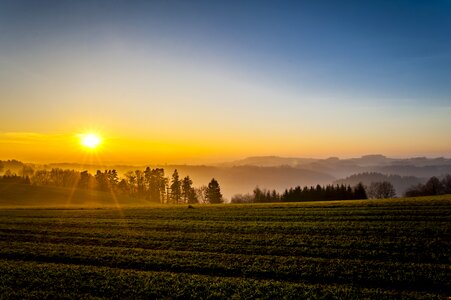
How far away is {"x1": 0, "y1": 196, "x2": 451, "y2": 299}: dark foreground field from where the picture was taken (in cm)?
2088

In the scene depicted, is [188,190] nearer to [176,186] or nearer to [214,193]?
[176,186]

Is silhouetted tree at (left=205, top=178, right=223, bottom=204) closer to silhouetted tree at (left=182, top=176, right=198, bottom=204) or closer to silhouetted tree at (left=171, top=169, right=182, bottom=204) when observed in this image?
silhouetted tree at (left=182, top=176, right=198, bottom=204)

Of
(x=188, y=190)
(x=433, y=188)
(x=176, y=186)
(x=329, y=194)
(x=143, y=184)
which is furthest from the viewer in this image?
(x=143, y=184)

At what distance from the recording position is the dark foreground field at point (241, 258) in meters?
20.9

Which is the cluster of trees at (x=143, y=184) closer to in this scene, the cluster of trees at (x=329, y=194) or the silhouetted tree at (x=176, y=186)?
the silhouetted tree at (x=176, y=186)

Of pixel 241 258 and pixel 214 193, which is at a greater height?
pixel 214 193

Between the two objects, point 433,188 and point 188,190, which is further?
point 188,190

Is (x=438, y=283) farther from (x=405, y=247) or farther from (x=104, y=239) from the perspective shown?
(x=104, y=239)

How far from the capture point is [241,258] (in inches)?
1078


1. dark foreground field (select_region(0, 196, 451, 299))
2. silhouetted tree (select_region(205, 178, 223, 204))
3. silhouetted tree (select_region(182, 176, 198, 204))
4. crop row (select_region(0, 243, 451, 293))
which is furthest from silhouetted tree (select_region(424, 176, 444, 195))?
crop row (select_region(0, 243, 451, 293))

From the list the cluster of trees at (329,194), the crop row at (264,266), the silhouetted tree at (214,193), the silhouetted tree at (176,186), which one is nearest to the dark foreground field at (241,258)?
the crop row at (264,266)

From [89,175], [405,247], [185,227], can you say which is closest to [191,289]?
[405,247]

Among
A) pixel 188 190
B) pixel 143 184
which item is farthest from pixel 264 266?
pixel 143 184

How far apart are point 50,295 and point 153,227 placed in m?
24.4
